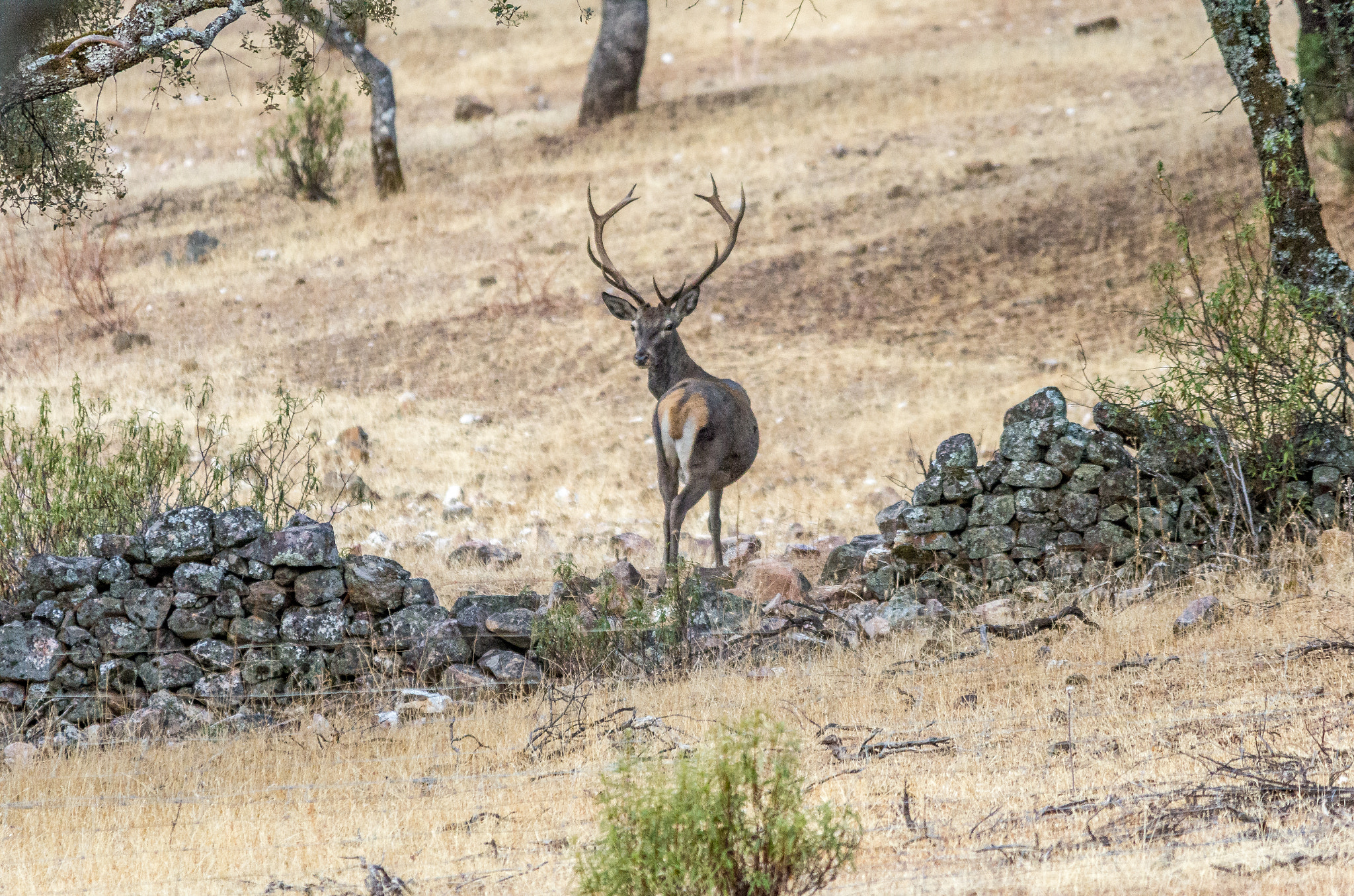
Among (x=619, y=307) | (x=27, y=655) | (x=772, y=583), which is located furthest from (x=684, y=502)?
(x=27, y=655)

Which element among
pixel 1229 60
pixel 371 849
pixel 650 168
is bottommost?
pixel 371 849

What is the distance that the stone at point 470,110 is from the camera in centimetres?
3097

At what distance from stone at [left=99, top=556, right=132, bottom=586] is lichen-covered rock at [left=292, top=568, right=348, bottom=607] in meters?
0.88

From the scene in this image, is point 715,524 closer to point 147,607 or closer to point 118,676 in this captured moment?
point 147,607

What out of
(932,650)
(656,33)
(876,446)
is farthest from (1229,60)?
(656,33)

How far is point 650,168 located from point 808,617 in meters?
17.6

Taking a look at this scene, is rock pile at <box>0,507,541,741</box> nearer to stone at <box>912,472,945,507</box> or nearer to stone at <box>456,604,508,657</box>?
stone at <box>456,604,508,657</box>

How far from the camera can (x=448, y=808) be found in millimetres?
6336

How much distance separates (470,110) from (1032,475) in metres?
23.5

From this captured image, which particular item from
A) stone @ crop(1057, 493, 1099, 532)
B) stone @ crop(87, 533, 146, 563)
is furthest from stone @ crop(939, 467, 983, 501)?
stone @ crop(87, 533, 146, 563)

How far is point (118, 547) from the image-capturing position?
834 centimetres

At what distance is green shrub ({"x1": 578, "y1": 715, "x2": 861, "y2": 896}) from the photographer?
459 centimetres

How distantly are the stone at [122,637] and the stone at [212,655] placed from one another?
249 millimetres

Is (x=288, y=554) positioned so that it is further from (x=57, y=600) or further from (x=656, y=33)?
(x=656, y=33)
